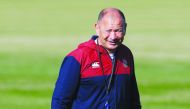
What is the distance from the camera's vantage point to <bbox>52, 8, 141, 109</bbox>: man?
729 cm

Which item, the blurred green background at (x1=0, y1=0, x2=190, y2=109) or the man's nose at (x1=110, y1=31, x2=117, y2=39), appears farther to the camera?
the blurred green background at (x1=0, y1=0, x2=190, y2=109)

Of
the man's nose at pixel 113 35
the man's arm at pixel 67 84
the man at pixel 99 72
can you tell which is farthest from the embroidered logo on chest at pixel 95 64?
the man's nose at pixel 113 35

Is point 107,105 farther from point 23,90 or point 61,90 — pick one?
point 23,90

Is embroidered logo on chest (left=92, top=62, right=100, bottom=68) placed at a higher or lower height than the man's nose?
lower

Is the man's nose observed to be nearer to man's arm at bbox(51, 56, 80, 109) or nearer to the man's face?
the man's face

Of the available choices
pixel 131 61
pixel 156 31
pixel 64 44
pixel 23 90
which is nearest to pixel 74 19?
pixel 156 31

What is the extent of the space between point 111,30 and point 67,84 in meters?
0.59

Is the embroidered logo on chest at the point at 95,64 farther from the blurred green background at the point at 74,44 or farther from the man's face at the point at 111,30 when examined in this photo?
the blurred green background at the point at 74,44

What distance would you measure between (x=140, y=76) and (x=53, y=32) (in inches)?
591

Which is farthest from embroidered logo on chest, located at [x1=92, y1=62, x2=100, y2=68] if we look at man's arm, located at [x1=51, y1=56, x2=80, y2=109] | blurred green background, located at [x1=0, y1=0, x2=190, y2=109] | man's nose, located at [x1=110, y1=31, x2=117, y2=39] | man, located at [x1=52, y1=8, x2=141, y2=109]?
blurred green background, located at [x1=0, y1=0, x2=190, y2=109]

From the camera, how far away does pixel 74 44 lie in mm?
30453

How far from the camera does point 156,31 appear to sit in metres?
36.0

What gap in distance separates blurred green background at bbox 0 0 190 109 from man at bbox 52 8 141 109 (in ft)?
4.72

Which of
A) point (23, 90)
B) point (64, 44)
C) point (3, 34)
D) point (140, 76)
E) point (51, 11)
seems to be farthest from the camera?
point (51, 11)
